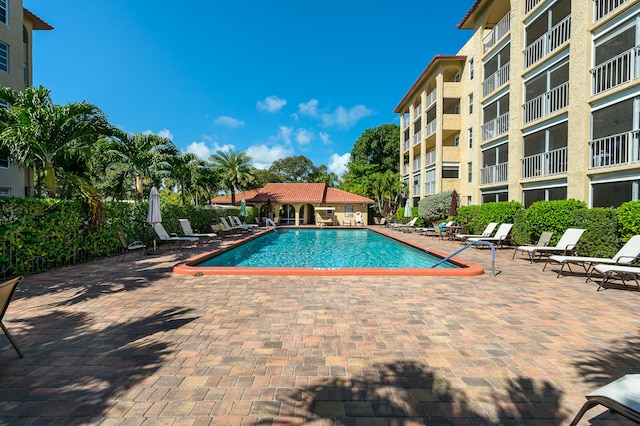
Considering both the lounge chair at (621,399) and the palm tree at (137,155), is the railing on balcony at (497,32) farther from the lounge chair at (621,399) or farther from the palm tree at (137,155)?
the lounge chair at (621,399)

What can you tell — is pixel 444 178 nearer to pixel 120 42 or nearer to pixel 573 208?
pixel 573 208

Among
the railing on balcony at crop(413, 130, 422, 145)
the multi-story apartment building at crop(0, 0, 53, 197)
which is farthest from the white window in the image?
the railing on balcony at crop(413, 130, 422, 145)

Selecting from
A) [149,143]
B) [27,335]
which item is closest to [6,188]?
[149,143]

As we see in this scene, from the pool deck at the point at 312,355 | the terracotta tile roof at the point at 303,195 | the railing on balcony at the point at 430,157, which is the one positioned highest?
the railing on balcony at the point at 430,157

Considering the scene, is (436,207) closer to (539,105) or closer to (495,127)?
(495,127)

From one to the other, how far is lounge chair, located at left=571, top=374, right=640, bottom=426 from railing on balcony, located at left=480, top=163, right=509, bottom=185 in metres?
19.2

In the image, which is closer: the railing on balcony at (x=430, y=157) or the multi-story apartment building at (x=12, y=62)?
the multi-story apartment building at (x=12, y=62)

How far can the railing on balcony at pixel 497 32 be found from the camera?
19.1m

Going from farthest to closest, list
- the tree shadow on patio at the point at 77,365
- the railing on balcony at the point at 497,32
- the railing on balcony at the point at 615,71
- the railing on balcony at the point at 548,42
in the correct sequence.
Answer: the railing on balcony at the point at 497,32 → the railing on balcony at the point at 548,42 → the railing on balcony at the point at 615,71 → the tree shadow on patio at the point at 77,365

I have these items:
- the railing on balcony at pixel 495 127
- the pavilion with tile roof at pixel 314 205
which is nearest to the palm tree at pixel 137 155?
the pavilion with tile roof at pixel 314 205

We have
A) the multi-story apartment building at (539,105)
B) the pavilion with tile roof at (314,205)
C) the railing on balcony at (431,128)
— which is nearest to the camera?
the multi-story apartment building at (539,105)

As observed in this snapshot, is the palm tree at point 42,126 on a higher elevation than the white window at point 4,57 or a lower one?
lower

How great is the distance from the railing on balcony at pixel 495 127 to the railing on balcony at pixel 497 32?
510 centimetres

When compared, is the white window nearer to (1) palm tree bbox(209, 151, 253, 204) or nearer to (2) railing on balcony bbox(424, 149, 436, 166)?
(1) palm tree bbox(209, 151, 253, 204)
